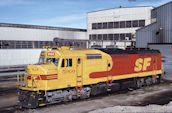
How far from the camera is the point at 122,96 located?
50.1 ft

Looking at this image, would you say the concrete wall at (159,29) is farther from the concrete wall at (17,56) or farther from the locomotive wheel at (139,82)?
the concrete wall at (17,56)

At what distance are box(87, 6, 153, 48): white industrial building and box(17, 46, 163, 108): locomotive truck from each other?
23148mm

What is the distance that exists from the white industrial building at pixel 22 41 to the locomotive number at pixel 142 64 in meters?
18.0

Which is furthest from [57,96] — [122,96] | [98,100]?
[122,96]

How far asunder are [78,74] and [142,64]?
753 cm

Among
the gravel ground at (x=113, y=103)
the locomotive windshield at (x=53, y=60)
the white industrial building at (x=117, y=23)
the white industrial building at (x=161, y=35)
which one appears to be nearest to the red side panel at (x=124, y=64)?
the gravel ground at (x=113, y=103)

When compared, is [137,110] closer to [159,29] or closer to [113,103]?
[113,103]

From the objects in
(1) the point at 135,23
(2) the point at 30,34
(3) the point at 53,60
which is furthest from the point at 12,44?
(3) the point at 53,60

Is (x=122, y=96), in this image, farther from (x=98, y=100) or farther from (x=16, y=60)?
(x=16, y=60)

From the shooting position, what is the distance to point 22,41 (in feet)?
127

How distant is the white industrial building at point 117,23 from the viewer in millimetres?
42500

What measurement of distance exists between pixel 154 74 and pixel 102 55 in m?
7.34

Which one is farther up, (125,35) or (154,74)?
(125,35)

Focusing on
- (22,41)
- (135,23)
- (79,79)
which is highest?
(135,23)
